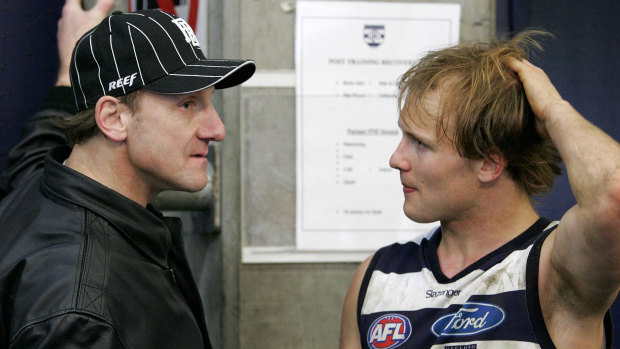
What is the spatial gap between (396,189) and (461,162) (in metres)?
0.48

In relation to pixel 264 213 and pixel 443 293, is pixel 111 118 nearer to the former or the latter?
pixel 264 213

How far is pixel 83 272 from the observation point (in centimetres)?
120

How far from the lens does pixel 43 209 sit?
1.34 metres

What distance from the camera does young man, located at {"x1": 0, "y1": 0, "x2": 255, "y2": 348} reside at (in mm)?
1173

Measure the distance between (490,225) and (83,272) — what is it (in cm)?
91

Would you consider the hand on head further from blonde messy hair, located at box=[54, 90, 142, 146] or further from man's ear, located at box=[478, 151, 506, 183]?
man's ear, located at box=[478, 151, 506, 183]

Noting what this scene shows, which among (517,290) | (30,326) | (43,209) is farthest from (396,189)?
(30,326)

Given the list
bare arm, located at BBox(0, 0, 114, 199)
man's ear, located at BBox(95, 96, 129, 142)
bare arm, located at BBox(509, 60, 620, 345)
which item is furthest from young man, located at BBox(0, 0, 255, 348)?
bare arm, located at BBox(509, 60, 620, 345)

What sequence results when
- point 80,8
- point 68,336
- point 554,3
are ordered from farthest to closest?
point 554,3 → point 80,8 → point 68,336

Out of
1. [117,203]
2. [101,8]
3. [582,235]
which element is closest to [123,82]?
[117,203]

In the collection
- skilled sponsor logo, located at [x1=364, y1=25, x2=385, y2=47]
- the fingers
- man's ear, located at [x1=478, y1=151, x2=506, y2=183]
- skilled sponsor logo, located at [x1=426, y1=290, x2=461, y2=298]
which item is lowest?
skilled sponsor logo, located at [x1=426, y1=290, x2=461, y2=298]

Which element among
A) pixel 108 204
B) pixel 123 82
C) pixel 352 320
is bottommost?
pixel 352 320

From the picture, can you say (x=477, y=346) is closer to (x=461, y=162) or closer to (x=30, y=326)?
(x=461, y=162)

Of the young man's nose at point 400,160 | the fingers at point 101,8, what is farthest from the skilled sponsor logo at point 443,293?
the fingers at point 101,8
